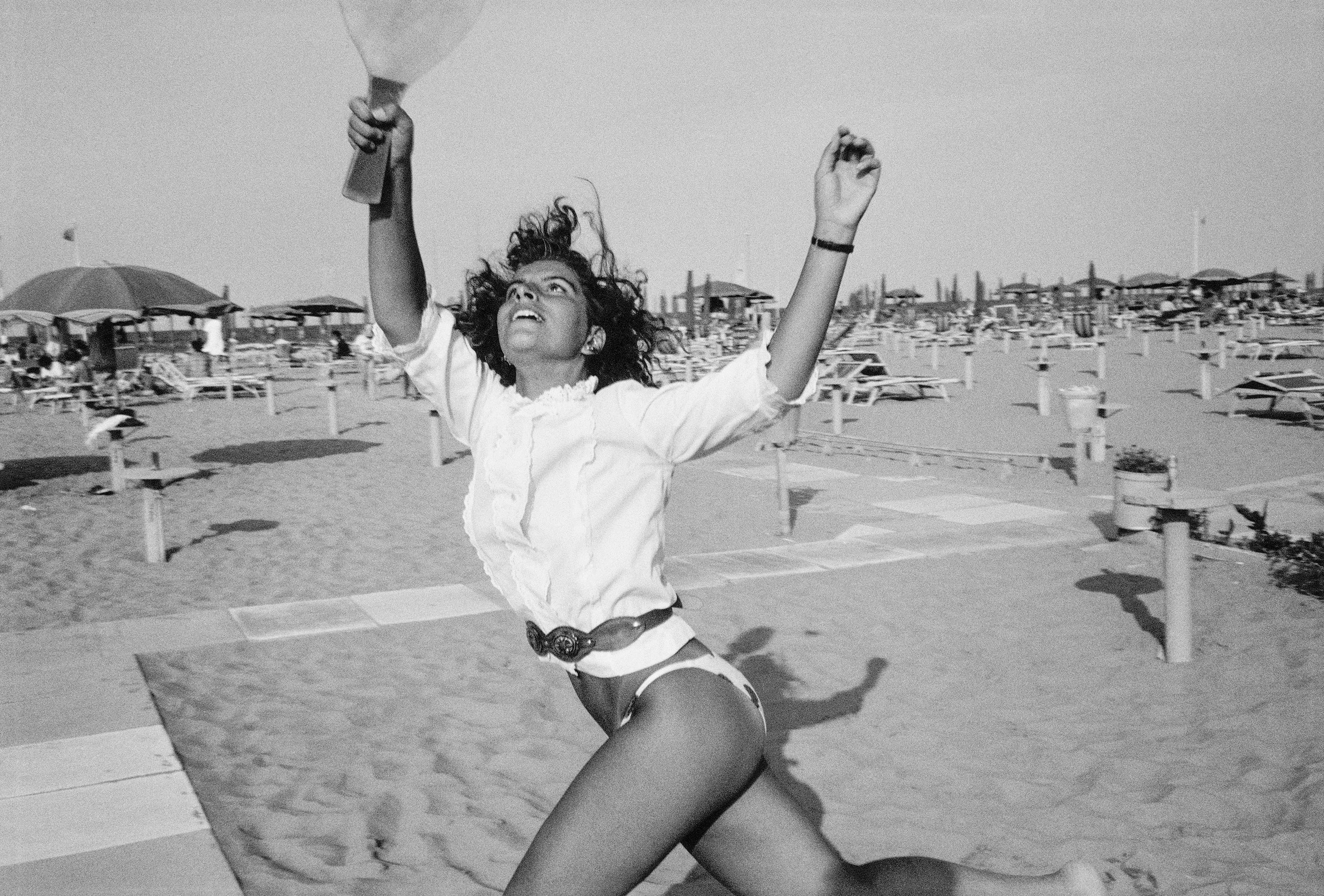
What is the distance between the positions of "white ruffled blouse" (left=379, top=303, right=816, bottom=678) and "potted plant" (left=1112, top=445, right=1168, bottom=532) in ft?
20.3

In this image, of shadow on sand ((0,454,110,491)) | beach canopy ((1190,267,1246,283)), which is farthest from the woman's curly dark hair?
beach canopy ((1190,267,1246,283))

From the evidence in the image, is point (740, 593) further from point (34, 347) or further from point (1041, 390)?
point (34, 347)

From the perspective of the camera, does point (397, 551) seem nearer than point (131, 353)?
Yes

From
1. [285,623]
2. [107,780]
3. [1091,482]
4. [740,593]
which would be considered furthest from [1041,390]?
[107,780]

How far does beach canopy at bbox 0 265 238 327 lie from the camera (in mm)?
11516

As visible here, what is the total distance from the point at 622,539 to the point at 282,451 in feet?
45.3

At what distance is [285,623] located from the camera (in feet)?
20.6

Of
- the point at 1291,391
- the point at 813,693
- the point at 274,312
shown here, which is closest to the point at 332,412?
the point at 813,693

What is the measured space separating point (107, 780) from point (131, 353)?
83.3 feet

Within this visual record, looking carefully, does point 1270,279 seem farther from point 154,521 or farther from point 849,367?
point 154,521

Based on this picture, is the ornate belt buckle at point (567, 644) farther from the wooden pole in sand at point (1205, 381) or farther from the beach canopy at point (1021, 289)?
the beach canopy at point (1021, 289)

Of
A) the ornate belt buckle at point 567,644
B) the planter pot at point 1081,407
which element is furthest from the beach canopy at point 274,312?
the ornate belt buckle at point 567,644

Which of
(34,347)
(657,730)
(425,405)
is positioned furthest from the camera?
(34,347)

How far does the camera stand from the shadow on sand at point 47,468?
39.3 ft
